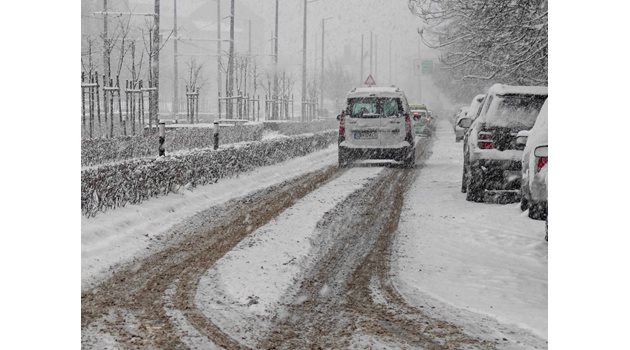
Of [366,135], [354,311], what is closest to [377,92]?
[366,135]

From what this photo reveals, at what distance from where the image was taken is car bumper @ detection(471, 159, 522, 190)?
1096 cm

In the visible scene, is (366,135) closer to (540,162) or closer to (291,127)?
(540,162)

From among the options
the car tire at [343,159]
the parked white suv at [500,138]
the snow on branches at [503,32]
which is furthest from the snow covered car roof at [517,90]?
the car tire at [343,159]

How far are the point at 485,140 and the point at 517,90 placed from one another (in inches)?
35.1

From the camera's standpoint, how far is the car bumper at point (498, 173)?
432 inches

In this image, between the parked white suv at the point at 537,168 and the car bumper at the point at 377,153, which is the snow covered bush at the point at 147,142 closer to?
the car bumper at the point at 377,153

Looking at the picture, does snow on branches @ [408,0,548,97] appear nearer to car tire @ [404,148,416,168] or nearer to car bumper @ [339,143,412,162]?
car bumper @ [339,143,412,162]

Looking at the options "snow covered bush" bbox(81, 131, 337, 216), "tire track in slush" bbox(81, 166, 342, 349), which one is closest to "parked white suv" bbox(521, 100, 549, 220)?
"tire track in slush" bbox(81, 166, 342, 349)

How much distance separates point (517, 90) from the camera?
10492 millimetres

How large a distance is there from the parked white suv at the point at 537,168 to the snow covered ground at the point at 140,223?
3452 mm

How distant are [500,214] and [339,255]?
323 cm

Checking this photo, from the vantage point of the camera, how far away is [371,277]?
683cm
